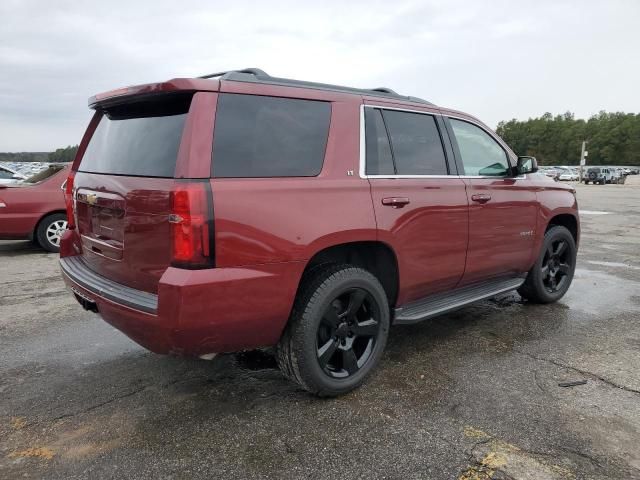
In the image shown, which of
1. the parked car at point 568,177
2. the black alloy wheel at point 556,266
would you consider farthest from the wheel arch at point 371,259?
the parked car at point 568,177

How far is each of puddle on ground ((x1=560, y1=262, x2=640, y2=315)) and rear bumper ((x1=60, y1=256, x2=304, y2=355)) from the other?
11.9 feet

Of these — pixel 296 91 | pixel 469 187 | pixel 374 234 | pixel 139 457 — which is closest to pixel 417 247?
pixel 374 234

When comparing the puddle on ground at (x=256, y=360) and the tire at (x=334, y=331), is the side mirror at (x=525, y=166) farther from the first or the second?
the puddle on ground at (x=256, y=360)

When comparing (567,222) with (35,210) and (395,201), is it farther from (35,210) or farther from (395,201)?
(35,210)

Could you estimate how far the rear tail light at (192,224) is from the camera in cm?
244

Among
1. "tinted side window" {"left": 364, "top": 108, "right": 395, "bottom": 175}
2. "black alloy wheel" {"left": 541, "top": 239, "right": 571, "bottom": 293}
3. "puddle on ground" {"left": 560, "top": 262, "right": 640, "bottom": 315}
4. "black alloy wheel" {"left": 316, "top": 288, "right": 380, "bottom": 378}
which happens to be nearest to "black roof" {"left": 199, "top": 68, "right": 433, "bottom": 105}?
"tinted side window" {"left": 364, "top": 108, "right": 395, "bottom": 175}

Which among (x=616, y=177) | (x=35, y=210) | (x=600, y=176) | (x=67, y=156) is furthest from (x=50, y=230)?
(x=616, y=177)

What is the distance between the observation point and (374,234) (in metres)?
3.13

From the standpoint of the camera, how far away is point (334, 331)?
121 inches

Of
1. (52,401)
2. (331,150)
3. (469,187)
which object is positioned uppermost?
(331,150)

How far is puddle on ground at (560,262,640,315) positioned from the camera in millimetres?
5082

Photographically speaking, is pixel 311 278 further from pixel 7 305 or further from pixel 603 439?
pixel 7 305

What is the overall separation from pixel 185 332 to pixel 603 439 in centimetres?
224

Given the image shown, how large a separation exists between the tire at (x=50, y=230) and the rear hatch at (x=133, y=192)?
5.55 metres
